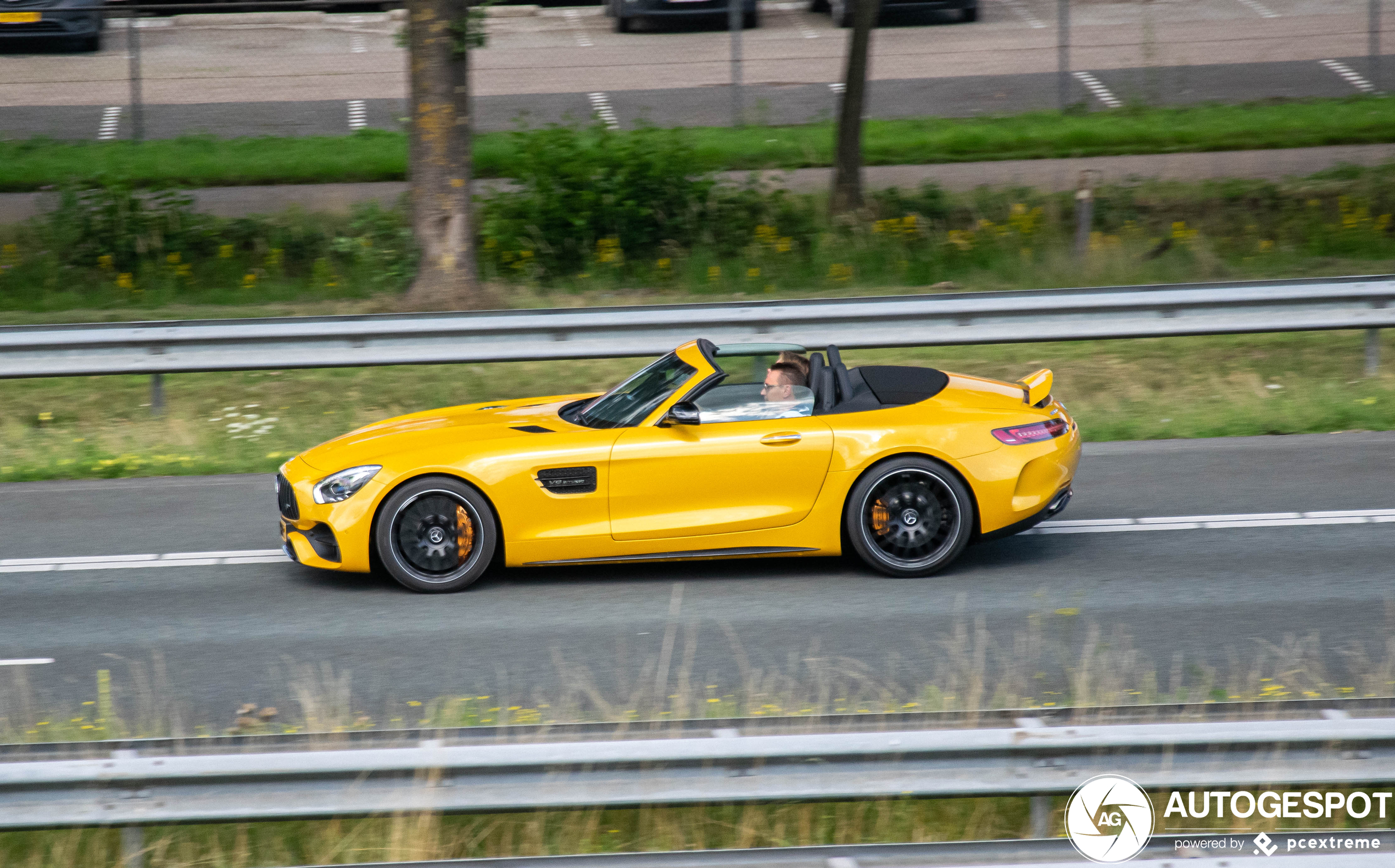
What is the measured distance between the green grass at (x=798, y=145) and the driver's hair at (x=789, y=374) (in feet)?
34.8

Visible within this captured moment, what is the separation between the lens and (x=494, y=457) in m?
7.17

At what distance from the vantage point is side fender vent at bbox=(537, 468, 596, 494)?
716 cm

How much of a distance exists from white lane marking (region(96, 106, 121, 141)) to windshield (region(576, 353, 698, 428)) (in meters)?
15.0

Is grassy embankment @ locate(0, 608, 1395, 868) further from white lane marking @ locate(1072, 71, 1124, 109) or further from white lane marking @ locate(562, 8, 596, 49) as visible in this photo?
white lane marking @ locate(562, 8, 596, 49)

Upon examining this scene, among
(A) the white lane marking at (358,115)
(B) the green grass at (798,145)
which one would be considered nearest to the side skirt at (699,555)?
(B) the green grass at (798,145)

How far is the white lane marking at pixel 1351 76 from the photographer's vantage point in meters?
21.5

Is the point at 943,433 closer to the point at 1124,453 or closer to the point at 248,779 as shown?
the point at 1124,453

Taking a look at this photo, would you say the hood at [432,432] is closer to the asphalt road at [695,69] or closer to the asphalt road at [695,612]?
the asphalt road at [695,612]

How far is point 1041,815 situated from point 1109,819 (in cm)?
19

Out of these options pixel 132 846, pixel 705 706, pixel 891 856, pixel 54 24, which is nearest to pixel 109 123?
pixel 54 24

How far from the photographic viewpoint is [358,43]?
25.9 meters

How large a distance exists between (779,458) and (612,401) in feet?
3.54

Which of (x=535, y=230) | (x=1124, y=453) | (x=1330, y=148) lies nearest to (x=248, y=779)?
(x=1124, y=453)

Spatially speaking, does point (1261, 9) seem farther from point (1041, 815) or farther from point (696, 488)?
point (1041, 815)
